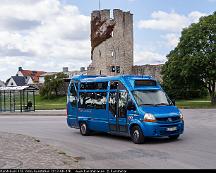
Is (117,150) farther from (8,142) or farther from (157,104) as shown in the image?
(8,142)

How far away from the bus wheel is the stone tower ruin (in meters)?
59.4

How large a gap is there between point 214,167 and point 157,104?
6.10 m

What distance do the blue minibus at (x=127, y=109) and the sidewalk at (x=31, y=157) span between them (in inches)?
131

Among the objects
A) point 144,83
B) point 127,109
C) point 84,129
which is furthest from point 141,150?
point 84,129

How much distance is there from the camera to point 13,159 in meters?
11.6

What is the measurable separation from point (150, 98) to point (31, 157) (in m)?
5.98

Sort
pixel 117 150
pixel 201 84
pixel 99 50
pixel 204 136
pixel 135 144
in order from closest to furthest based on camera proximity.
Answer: pixel 117 150, pixel 135 144, pixel 204 136, pixel 201 84, pixel 99 50

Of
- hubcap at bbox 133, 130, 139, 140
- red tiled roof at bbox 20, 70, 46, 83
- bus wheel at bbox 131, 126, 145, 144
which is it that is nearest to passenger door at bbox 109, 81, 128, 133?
bus wheel at bbox 131, 126, 145, 144

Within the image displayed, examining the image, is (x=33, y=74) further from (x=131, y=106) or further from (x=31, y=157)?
(x=31, y=157)

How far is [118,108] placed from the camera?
55.2ft

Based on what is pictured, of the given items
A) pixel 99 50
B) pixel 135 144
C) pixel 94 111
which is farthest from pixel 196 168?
pixel 99 50

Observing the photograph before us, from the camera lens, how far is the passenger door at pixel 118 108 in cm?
1647

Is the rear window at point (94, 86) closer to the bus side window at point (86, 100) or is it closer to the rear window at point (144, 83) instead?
the bus side window at point (86, 100)

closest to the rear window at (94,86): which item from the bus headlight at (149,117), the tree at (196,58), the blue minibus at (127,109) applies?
the blue minibus at (127,109)
